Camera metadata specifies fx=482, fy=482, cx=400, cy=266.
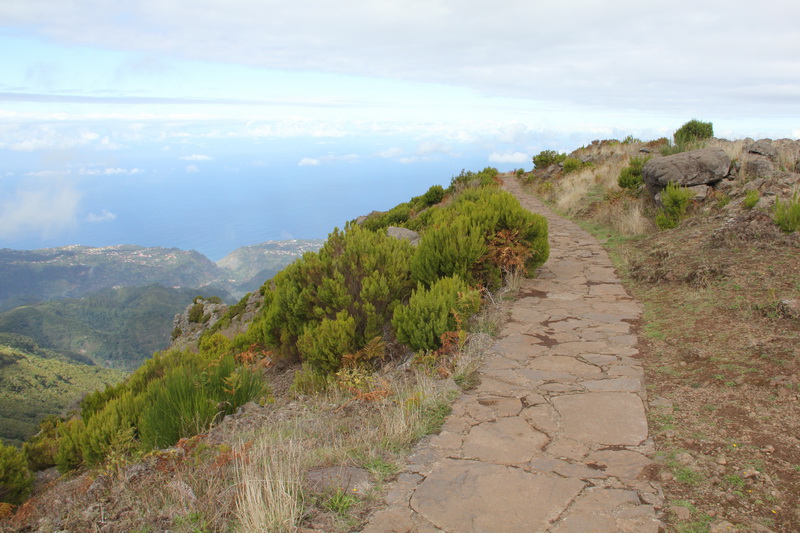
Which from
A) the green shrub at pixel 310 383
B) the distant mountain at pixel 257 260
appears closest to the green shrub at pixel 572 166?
the green shrub at pixel 310 383

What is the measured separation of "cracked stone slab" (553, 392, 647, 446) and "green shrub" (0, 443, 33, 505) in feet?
20.5

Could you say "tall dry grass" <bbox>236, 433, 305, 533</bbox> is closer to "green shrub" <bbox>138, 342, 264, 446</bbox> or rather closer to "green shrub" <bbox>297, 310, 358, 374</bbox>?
"green shrub" <bbox>138, 342, 264, 446</bbox>

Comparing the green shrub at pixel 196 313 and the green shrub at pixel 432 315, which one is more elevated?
the green shrub at pixel 432 315

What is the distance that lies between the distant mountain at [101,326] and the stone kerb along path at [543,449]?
2717 inches

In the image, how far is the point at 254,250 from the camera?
19212 centimetres

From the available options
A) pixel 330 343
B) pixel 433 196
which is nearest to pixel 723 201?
pixel 330 343

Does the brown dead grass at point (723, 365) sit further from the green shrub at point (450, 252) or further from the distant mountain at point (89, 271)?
the distant mountain at point (89, 271)

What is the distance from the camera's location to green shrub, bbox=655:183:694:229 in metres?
8.80

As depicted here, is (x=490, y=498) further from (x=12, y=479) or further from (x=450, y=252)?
(x=12, y=479)

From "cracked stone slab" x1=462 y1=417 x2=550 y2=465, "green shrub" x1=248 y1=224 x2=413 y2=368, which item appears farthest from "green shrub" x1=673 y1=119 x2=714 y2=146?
"cracked stone slab" x1=462 y1=417 x2=550 y2=465

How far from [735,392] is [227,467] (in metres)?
3.34

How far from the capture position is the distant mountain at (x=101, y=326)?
6931 centimetres

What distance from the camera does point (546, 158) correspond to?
23.2 m

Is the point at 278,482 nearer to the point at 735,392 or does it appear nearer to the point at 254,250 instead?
the point at 735,392
